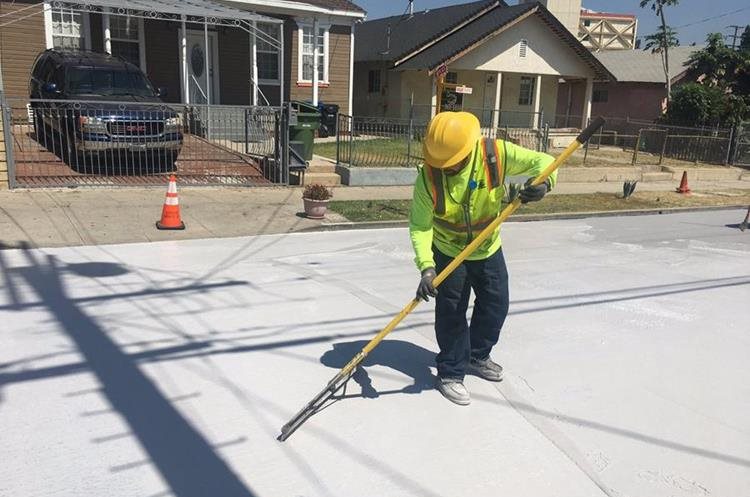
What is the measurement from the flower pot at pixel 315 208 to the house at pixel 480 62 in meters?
14.2

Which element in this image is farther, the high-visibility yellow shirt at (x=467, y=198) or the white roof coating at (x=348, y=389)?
the high-visibility yellow shirt at (x=467, y=198)

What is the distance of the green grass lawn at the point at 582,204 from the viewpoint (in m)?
10.0

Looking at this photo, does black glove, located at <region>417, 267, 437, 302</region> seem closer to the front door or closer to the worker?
the worker

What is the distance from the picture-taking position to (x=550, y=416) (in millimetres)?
3760

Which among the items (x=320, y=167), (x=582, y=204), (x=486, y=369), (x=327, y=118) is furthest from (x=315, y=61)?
(x=486, y=369)

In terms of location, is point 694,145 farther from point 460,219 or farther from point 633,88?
point 460,219

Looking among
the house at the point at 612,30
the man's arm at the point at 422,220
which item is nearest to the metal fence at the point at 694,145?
the man's arm at the point at 422,220

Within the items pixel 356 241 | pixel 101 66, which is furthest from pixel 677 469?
pixel 101 66

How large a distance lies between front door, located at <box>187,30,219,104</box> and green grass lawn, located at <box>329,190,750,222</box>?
854 centimetres

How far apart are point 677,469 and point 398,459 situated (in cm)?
146

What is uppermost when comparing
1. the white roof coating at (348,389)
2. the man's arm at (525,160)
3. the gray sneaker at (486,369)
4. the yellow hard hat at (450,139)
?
the yellow hard hat at (450,139)

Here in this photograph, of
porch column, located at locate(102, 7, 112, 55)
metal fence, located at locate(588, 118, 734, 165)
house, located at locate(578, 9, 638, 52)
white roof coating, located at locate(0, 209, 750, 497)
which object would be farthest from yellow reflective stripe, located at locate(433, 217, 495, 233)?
house, located at locate(578, 9, 638, 52)

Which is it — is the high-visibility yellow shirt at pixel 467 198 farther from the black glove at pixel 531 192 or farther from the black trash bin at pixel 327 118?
the black trash bin at pixel 327 118

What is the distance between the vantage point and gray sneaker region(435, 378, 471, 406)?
12.6ft
